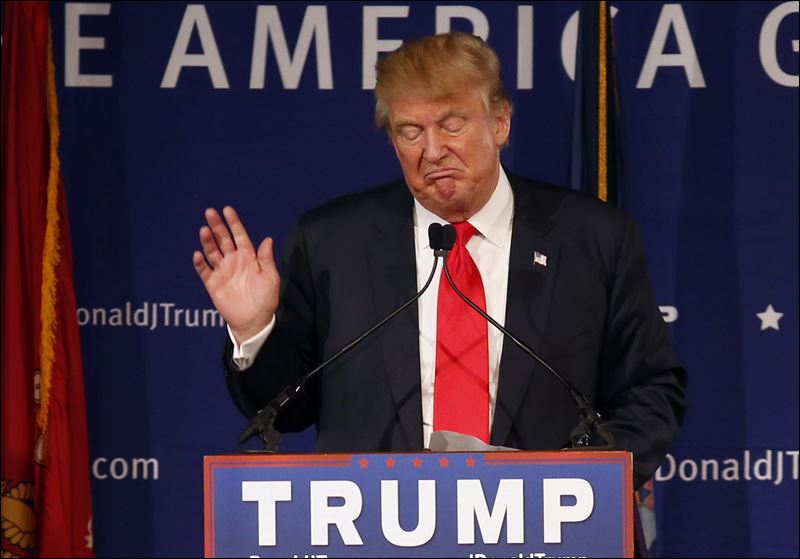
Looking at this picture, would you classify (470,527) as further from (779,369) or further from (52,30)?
(52,30)

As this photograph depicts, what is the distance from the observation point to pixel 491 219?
240 cm

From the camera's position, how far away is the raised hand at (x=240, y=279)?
2.04 m

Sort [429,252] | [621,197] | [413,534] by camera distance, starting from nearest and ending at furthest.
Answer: [413,534] → [429,252] → [621,197]

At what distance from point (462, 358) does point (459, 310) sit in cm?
9

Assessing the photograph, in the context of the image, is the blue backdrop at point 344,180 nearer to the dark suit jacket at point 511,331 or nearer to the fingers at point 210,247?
the dark suit jacket at point 511,331

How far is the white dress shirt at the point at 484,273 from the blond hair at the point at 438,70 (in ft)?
0.70

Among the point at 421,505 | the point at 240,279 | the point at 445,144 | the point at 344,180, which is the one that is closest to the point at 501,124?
the point at 445,144

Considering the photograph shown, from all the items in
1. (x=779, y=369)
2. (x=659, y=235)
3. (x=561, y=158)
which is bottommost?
Answer: (x=779, y=369)

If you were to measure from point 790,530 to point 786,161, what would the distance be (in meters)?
1.06

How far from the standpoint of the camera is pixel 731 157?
3.60m

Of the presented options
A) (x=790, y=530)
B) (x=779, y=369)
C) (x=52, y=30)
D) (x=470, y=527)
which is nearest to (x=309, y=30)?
(x=52, y=30)

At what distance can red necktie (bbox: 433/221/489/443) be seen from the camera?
220 cm

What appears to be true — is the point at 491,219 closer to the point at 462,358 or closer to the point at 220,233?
the point at 462,358

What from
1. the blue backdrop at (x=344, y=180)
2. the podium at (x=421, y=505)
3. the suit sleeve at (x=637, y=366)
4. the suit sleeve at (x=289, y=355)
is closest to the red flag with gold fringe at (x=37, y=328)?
the blue backdrop at (x=344, y=180)
